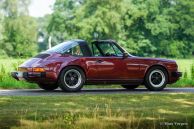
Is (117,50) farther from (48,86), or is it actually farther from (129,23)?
(129,23)

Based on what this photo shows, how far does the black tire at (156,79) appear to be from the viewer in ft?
51.4

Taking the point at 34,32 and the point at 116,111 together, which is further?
the point at 34,32

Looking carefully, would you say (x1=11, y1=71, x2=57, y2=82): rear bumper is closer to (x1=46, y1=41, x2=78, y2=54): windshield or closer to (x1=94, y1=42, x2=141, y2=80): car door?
(x1=46, y1=41, x2=78, y2=54): windshield

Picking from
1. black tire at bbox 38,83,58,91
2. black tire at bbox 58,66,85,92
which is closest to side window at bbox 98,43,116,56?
black tire at bbox 58,66,85,92

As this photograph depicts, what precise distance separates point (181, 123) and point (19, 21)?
89.5 metres

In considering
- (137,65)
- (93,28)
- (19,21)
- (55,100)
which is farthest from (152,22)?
(55,100)

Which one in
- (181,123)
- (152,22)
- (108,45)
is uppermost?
(152,22)

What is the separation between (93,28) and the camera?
257 feet

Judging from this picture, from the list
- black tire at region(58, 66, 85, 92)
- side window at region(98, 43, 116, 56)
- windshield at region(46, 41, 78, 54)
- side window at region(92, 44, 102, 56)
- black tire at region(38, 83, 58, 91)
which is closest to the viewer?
black tire at region(58, 66, 85, 92)

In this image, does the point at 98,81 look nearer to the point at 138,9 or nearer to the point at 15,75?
the point at 15,75

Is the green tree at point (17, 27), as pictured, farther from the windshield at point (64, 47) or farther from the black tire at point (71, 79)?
the black tire at point (71, 79)

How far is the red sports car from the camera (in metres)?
14.6

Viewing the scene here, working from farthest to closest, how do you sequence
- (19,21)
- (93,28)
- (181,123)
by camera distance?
1. (19,21)
2. (93,28)
3. (181,123)

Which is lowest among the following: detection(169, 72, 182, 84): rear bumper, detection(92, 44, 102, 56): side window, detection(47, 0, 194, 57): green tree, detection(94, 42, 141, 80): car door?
detection(169, 72, 182, 84): rear bumper
